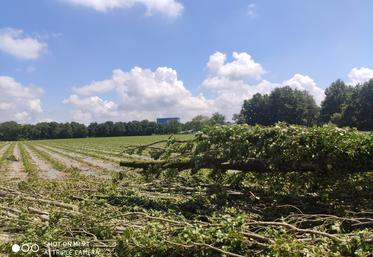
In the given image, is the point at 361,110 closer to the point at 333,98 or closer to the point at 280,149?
the point at 333,98

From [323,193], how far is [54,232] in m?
4.36

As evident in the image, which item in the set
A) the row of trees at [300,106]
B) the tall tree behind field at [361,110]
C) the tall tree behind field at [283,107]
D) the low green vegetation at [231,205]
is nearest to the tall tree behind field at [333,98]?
the row of trees at [300,106]

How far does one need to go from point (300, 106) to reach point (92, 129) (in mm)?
66713

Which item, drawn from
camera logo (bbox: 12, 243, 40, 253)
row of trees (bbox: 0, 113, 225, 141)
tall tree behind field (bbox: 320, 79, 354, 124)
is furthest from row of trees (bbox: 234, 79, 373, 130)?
camera logo (bbox: 12, 243, 40, 253)

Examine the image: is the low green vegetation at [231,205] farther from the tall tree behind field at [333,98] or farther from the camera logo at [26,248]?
the tall tree behind field at [333,98]

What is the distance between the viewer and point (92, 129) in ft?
379

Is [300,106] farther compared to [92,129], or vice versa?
[92,129]

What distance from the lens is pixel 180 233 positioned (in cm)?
420

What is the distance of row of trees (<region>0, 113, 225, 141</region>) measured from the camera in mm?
113688

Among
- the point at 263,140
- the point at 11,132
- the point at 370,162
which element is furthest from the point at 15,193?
the point at 11,132

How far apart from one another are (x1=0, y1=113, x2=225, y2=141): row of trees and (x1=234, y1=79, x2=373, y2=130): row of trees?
26747 mm

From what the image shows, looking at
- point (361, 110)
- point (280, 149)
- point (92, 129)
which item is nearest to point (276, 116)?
point (361, 110)

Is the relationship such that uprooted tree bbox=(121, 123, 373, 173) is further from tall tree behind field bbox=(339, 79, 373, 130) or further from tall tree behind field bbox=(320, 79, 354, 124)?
tall tree behind field bbox=(320, 79, 354, 124)

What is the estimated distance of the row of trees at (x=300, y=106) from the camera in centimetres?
6069
